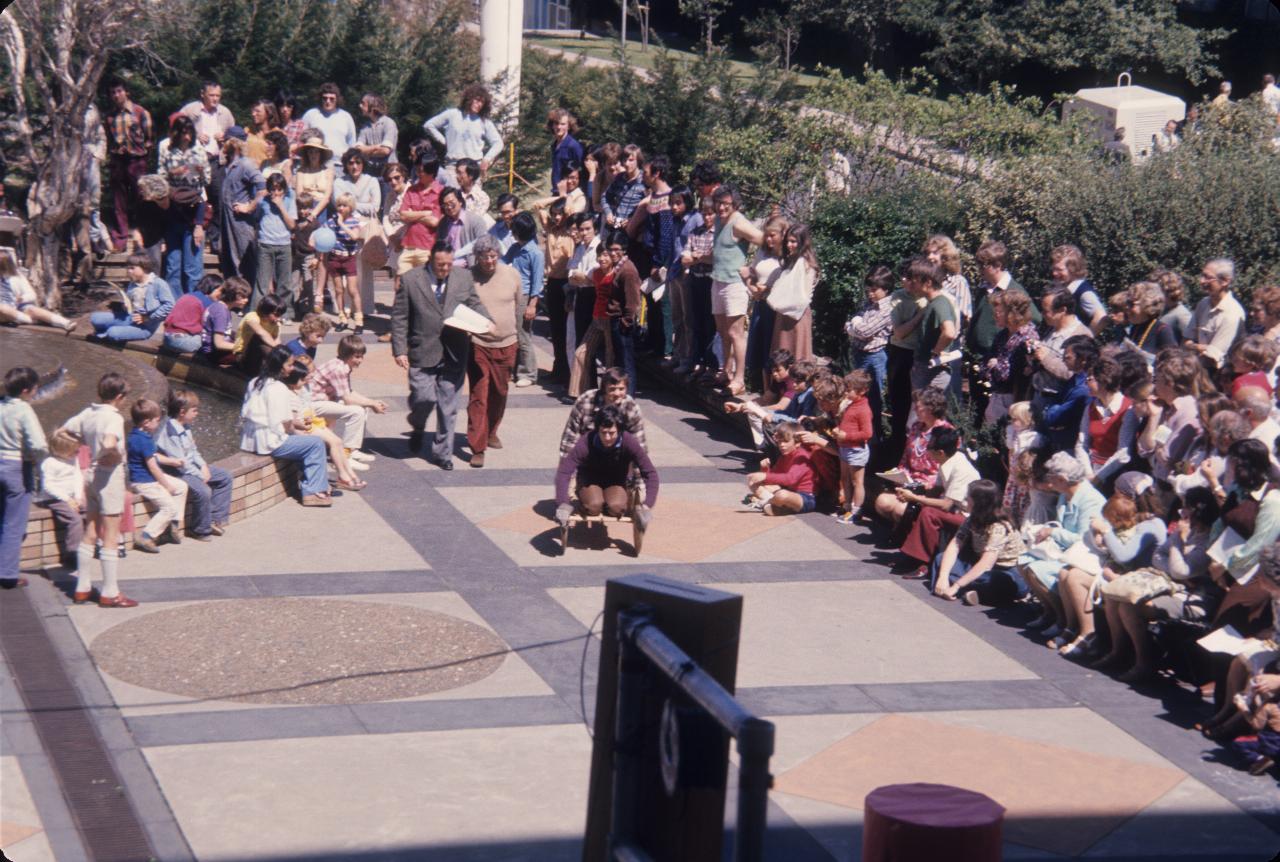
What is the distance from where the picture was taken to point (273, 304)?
13.9 metres

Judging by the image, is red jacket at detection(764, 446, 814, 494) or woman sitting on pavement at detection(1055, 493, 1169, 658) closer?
woman sitting on pavement at detection(1055, 493, 1169, 658)

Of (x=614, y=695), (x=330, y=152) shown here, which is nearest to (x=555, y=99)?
(x=330, y=152)

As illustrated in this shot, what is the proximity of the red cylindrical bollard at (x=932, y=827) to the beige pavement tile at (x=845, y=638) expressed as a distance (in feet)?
12.1

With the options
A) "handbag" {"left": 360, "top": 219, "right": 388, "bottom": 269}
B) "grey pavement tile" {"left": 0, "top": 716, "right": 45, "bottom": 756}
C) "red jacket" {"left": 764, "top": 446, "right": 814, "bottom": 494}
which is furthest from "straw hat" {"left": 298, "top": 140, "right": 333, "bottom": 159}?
"grey pavement tile" {"left": 0, "top": 716, "right": 45, "bottom": 756}

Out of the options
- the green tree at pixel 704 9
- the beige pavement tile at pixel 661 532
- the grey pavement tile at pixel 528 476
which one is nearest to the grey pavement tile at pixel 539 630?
the beige pavement tile at pixel 661 532

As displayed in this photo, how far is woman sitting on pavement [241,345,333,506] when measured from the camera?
1203 cm

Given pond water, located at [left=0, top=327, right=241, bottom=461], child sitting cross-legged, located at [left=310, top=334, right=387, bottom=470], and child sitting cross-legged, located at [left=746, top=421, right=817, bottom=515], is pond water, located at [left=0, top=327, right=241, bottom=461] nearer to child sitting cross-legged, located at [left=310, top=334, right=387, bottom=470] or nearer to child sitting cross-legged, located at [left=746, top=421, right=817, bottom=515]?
child sitting cross-legged, located at [left=310, top=334, right=387, bottom=470]

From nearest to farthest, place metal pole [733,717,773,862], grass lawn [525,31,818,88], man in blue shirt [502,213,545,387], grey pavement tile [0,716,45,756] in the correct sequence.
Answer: metal pole [733,717,773,862] < grey pavement tile [0,716,45,756] < man in blue shirt [502,213,545,387] < grass lawn [525,31,818,88]

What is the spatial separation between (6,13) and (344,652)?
10526mm

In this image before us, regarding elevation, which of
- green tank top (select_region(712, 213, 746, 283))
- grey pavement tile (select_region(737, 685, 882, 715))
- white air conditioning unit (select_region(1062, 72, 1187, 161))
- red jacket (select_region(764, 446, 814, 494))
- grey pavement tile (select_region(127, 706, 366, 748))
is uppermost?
white air conditioning unit (select_region(1062, 72, 1187, 161))

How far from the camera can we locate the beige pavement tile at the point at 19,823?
6.80 m

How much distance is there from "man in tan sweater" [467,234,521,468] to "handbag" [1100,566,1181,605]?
18.7 feet

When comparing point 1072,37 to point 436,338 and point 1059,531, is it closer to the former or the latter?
point 436,338

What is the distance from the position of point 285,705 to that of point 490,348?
5.13m
